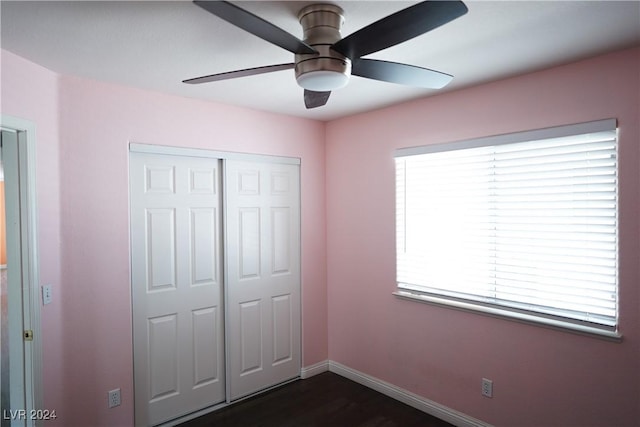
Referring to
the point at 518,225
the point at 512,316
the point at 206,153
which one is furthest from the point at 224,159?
the point at 512,316

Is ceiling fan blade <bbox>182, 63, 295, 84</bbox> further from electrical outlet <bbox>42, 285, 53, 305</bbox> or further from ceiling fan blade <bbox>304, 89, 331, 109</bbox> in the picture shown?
electrical outlet <bbox>42, 285, 53, 305</bbox>

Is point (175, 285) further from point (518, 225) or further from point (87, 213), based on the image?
point (518, 225)

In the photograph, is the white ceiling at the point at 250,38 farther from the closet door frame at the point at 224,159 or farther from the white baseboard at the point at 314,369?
the white baseboard at the point at 314,369

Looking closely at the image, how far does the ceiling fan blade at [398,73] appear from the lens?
5.24 feet

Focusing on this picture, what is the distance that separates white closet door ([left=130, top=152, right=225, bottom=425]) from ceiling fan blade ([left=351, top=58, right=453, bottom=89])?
5.60 ft

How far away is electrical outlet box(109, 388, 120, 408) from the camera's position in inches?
98.7

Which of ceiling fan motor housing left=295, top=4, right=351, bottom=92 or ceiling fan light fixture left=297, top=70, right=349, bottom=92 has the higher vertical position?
ceiling fan motor housing left=295, top=4, right=351, bottom=92

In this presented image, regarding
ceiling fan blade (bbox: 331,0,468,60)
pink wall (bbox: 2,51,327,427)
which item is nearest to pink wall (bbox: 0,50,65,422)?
pink wall (bbox: 2,51,327,427)

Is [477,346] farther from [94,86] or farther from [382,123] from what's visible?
[94,86]

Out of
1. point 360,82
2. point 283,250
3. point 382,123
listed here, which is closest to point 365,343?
point 283,250

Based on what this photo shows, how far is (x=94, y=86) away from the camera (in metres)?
2.43

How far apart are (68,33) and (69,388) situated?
200 centimetres

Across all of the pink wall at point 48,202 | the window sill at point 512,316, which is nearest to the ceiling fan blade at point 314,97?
the pink wall at point 48,202

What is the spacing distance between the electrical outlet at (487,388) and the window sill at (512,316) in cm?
46
